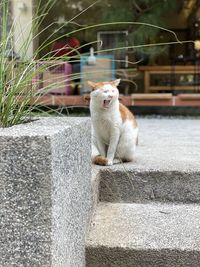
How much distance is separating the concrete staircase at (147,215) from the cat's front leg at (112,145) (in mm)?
48

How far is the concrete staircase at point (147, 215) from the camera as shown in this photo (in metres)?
1.48

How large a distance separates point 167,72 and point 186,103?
3.70 ft

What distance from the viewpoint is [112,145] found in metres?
2.05

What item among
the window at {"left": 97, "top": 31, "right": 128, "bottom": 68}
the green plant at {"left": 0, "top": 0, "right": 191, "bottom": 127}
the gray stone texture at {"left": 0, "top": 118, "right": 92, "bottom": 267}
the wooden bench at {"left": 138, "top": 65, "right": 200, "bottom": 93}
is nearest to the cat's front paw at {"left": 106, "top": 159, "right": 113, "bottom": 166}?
the green plant at {"left": 0, "top": 0, "right": 191, "bottom": 127}

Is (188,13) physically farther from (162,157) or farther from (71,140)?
(71,140)

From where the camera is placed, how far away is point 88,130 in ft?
5.08

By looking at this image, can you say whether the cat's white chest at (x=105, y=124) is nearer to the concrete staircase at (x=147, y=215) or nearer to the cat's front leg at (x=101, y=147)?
the cat's front leg at (x=101, y=147)

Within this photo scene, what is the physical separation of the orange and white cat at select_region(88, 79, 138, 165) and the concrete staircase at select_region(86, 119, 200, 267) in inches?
3.1

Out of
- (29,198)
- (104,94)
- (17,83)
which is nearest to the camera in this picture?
(29,198)

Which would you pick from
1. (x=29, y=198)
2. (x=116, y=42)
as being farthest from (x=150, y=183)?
(x=116, y=42)

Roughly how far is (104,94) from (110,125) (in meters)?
0.16

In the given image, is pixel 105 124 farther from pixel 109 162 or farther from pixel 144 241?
pixel 144 241

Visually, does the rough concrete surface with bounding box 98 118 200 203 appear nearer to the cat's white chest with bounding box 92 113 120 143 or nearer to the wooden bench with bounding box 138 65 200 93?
the cat's white chest with bounding box 92 113 120 143

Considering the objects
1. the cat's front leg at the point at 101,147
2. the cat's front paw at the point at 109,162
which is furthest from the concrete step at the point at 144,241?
the cat's front leg at the point at 101,147
